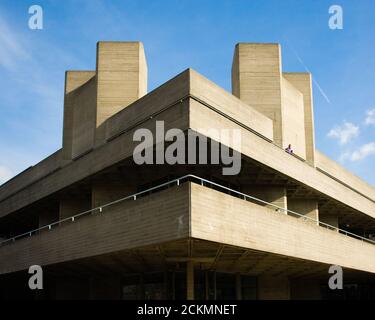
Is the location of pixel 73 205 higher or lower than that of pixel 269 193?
lower

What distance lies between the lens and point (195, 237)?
17.3m

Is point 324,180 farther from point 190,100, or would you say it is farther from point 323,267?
point 190,100

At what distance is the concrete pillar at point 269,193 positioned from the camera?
2578cm

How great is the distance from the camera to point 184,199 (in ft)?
58.2

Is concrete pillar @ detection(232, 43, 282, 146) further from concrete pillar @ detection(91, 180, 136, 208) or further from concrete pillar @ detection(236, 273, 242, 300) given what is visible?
concrete pillar @ detection(91, 180, 136, 208)

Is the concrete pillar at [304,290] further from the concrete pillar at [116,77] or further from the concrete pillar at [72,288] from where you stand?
the concrete pillar at [116,77]

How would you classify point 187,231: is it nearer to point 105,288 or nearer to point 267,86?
point 105,288

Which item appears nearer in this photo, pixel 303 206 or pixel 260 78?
pixel 260 78
